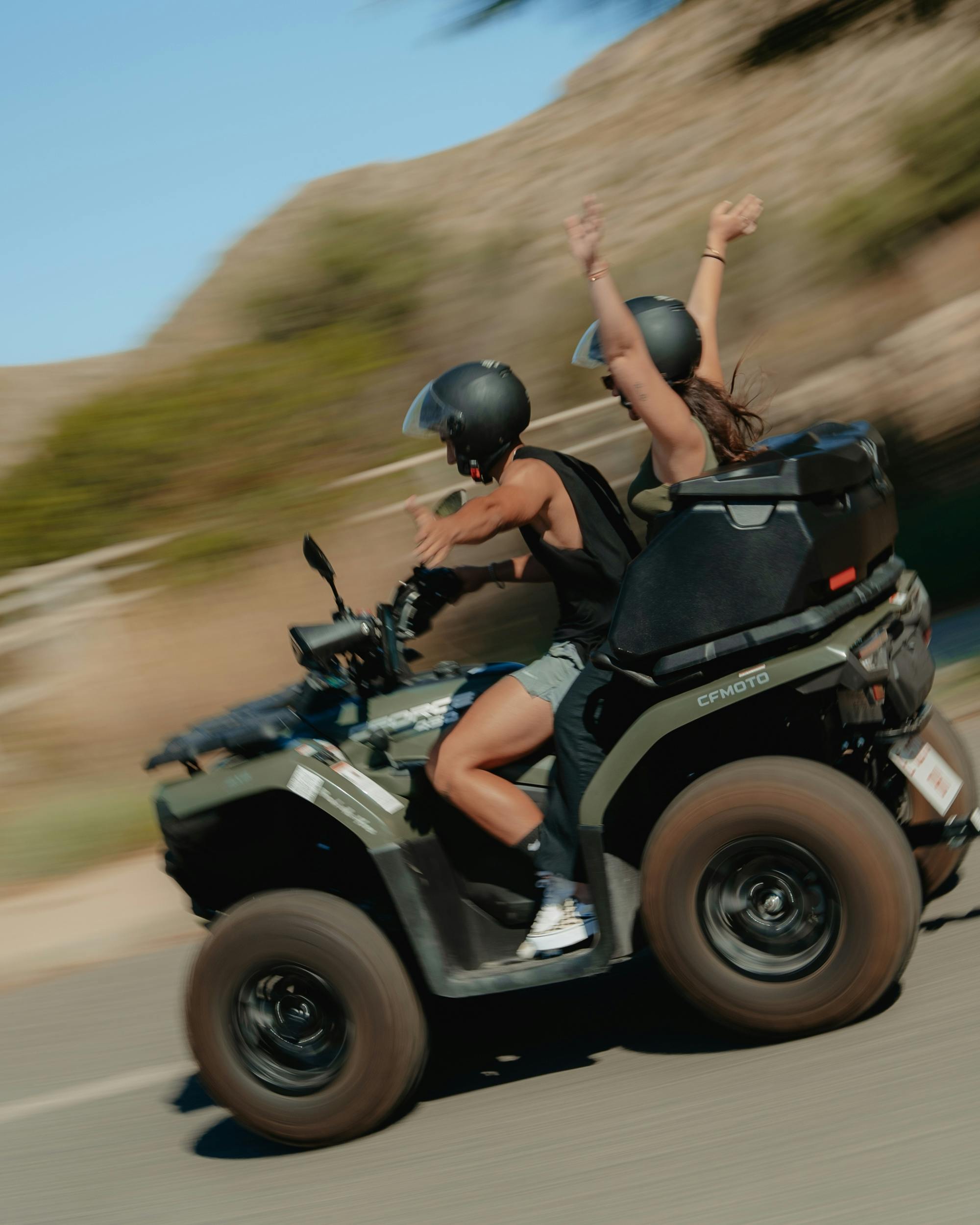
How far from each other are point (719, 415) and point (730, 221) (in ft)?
4.06

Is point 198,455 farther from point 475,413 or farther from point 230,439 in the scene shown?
point 475,413

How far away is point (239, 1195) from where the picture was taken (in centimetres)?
371

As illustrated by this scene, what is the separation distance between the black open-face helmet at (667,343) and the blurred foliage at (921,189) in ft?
28.9

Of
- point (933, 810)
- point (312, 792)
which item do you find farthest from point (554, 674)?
point (933, 810)

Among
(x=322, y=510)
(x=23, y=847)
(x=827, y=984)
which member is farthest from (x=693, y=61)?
(x=827, y=984)

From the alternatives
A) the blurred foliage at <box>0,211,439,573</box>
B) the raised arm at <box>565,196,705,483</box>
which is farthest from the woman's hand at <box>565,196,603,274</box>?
the blurred foliage at <box>0,211,439,573</box>

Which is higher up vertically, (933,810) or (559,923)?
(559,923)

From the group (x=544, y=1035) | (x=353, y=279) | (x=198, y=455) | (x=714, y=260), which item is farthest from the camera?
(x=353, y=279)

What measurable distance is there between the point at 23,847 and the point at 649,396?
601 centimetres

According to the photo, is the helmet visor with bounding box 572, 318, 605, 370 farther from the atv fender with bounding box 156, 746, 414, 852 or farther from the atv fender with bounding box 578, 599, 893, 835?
the atv fender with bounding box 156, 746, 414, 852

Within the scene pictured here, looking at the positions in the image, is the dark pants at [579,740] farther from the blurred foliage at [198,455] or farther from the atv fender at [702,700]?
the blurred foliage at [198,455]

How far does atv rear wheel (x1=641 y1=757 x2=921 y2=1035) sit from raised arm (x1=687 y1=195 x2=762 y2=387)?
1.70 metres

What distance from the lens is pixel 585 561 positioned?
3967 mm

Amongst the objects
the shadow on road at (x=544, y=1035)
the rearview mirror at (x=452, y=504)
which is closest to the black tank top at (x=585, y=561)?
the rearview mirror at (x=452, y=504)
